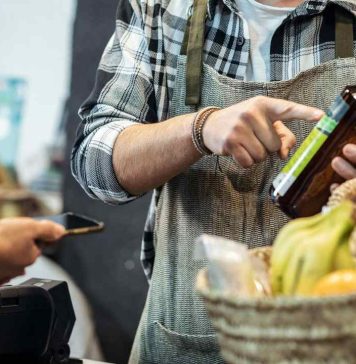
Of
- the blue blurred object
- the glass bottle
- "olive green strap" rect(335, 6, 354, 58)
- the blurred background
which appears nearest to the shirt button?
"olive green strap" rect(335, 6, 354, 58)

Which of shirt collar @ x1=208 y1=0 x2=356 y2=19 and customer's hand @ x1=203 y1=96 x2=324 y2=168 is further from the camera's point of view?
shirt collar @ x1=208 y1=0 x2=356 y2=19

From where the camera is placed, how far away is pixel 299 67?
1.27 metres

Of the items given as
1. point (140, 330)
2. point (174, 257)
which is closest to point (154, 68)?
point (174, 257)

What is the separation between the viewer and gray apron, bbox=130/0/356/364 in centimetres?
120

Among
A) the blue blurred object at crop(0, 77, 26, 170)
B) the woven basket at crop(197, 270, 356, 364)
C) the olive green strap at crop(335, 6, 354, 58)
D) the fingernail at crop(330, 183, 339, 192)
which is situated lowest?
the blue blurred object at crop(0, 77, 26, 170)

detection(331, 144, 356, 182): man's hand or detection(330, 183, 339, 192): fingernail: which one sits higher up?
detection(331, 144, 356, 182): man's hand

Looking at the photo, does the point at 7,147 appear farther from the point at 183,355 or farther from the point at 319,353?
the point at 319,353

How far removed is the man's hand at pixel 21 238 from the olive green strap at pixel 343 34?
583mm

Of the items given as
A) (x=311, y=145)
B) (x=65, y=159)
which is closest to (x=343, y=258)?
(x=311, y=145)

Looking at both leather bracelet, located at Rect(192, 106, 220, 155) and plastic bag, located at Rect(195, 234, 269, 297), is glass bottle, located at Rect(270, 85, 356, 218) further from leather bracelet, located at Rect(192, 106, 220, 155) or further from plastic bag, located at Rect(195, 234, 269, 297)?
plastic bag, located at Rect(195, 234, 269, 297)

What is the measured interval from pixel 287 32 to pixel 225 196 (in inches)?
13.0

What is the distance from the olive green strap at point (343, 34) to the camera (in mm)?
1229

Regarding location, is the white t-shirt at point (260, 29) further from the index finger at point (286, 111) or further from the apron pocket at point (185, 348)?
the apron pocket at point (185, 348)

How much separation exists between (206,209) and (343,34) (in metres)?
0.40
